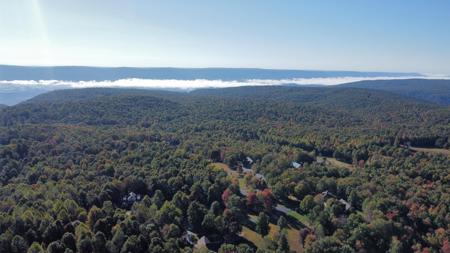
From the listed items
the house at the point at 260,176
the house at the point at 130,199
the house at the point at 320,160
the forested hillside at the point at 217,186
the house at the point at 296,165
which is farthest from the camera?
the house at the point at 320,160

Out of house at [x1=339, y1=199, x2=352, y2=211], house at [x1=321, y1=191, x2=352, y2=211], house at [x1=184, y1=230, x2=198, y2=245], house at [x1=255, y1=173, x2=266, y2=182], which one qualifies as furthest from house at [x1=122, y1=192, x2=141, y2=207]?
house at [x1=339, y1=199, x2=352, y2=211]

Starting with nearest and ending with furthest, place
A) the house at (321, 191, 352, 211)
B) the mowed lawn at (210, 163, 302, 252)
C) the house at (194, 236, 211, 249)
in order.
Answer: the house at (194, 236, 211, 249), the mowed lawn at (210, 163, 302, 252), the house at (321, 191, 352, 211)

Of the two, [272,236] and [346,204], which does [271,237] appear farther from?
[346,204]

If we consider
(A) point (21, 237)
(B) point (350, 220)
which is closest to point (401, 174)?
(B) point (350, 220)

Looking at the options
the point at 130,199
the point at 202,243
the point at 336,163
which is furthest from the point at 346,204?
the point at 130,199

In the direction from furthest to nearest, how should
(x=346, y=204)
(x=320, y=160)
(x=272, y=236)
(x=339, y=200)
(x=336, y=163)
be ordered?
(x=320, y=160) < (x=336, y=163) < (x=339, y=200) < (x=346, y=204) < (x=272, y=236)

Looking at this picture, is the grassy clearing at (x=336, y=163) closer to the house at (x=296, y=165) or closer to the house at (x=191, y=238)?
the house at (x=296, y=165)

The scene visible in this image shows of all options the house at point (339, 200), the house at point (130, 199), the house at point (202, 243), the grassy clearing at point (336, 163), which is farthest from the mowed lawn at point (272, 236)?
the grassy clearing at point (336, 163)

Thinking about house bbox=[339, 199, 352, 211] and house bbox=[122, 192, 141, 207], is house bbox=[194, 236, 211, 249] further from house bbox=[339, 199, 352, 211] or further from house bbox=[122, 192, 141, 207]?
house bbox=[339, 199, 352, 211]
